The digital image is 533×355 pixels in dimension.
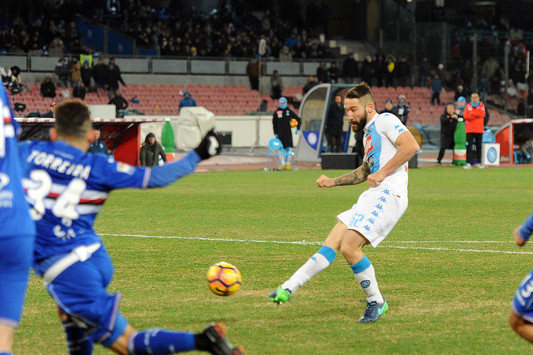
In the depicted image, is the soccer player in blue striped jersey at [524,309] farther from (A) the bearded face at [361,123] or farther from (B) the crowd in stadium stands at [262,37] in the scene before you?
(B) the crowd in stadium stands at [262,37]

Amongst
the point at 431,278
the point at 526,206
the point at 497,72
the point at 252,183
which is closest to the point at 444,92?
the point at 497,72

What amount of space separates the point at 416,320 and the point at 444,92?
39.2 metres

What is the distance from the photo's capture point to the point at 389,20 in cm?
4803

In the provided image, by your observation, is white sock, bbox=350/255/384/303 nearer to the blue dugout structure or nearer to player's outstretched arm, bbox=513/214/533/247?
player's outstretched arm, bbox=513/214/533/247

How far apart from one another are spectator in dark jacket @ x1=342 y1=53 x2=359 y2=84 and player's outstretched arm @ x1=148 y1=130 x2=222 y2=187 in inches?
1491

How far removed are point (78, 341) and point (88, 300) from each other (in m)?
0.50

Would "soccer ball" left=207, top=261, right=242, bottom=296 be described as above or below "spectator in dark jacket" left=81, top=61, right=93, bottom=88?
below

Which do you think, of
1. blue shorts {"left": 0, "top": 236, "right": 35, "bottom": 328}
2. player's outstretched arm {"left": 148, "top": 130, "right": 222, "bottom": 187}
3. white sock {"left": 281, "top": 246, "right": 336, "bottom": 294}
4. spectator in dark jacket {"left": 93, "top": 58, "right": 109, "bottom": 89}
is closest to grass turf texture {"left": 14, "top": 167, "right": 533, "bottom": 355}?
white sock {"left": 281, "top": 246, "right": 336, "bottom": 294}

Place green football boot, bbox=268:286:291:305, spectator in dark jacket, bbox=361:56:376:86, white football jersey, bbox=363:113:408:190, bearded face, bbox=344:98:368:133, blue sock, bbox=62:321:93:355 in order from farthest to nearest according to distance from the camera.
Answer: spectator in dark jacket, bbox=361:56:376:86, bearded face, bbox=344:98:368:133, white football jersey, bbox=363:113:408:190, green football boot, bbox=268:286:291:305, blue sock, bbox=62:321:93:355

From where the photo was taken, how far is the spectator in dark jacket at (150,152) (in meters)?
24.9

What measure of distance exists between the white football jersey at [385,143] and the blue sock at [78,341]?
3.38 metres

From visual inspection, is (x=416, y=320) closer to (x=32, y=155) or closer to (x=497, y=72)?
(x=32, y=155)

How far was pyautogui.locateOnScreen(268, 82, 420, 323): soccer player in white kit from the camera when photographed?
7.80 meters

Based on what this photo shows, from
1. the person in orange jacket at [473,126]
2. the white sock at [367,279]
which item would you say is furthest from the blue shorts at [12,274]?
the person in orange jacket at [473,126]
